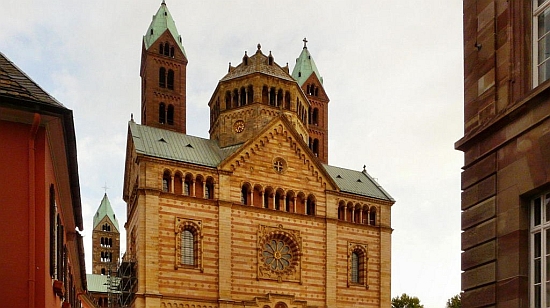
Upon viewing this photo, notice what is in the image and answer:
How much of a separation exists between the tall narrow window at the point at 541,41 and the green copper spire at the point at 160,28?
159ft

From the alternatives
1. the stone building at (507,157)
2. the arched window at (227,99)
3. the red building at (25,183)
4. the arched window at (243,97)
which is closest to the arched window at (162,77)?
the arched window at (227,99)

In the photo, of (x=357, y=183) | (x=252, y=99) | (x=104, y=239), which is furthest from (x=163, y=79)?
(x=104, y=239)

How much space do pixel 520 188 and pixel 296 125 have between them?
3989 centimetres

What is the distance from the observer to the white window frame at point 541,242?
1096 cm

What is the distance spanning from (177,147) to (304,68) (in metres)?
25.3

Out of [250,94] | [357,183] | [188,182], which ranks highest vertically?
[250,94]

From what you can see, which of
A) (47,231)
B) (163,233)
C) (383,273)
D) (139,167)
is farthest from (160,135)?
(47,231)

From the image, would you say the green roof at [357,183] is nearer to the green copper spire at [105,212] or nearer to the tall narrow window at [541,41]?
the tall narrow window at [541,41]

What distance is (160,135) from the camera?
46969 millimetres

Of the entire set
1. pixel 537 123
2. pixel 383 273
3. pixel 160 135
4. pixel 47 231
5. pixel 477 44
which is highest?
pixel 160 135

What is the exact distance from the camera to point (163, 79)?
57.2 m

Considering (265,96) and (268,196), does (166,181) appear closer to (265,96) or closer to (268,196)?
(268,196)

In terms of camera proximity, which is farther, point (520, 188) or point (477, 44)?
point (477, 44)

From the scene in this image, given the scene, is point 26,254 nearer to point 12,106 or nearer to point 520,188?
point 12,106
